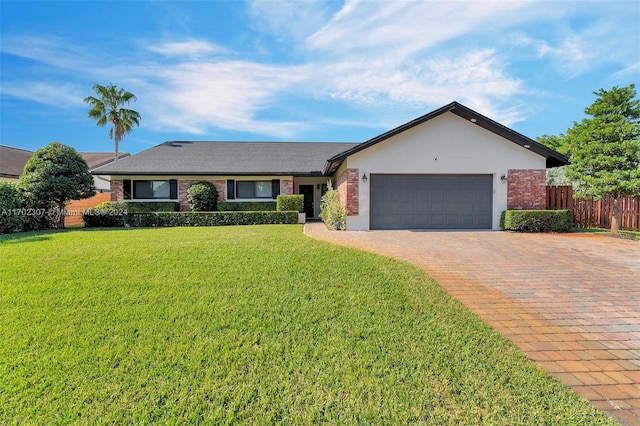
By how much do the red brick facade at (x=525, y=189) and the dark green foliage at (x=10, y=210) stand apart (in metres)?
21.2

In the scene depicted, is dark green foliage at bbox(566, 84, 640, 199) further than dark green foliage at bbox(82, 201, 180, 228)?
No

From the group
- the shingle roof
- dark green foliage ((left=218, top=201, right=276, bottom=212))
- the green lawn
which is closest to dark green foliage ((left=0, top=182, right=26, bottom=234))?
the shingle roof

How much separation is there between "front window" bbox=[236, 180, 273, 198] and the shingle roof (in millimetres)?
931

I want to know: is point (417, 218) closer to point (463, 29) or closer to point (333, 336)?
point (463, 29)

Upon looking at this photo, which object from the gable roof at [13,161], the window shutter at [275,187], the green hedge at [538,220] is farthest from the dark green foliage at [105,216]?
the green hedge at [538,220]

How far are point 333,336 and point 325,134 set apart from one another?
23.0 meters

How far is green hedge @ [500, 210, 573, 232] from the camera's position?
12.0 meters

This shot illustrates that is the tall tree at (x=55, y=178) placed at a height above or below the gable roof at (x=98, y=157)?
below

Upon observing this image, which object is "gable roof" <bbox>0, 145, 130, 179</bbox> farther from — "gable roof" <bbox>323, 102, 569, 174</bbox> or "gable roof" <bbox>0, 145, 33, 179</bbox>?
"gable roof" <bbox>323, 102, 569, 174</bbox>

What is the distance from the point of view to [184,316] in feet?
13.5

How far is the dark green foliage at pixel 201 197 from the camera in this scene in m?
16.3

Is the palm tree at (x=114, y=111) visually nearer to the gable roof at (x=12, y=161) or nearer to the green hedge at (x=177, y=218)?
the gable roof at (x=12, y=161)

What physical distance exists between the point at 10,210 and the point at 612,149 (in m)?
24.7

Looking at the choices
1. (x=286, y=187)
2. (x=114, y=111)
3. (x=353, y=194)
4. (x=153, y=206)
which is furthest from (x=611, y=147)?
(x=114, y=111)
